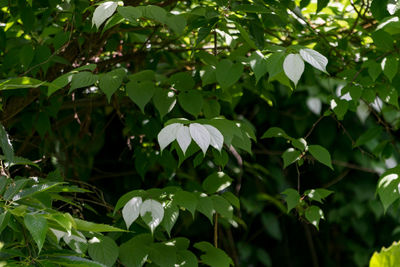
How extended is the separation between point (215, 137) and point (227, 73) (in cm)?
33

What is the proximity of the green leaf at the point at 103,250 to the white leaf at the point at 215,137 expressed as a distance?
1.27ft

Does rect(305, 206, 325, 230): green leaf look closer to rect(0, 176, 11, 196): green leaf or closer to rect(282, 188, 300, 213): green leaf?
rect(282, 188, 300, 213): green leaf

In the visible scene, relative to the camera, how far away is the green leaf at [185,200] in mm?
1395

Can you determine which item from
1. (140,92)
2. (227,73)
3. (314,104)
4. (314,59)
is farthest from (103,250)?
(314,104)

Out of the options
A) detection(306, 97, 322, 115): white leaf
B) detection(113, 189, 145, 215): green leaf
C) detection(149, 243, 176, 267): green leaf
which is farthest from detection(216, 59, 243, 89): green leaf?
detection(306, 97, 322, 115): white leaf

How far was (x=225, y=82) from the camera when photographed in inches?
58.9

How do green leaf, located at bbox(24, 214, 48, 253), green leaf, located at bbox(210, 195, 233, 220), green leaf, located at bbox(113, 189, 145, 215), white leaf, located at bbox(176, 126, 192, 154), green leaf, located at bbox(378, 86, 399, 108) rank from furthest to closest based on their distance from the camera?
green leaf, located at bbox(378, 86, 399, 108) < green leaf, located at bbox(210, 195, 233, 220) < green leaf, located at bbox(113, 189, 145, 215) < white leaf, located at bbox(176, 126, 192, 154) < green leaf, located at bbox(24, 214, 48, 253)

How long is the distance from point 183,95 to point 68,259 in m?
0.71

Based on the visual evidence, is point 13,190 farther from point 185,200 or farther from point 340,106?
point 340,106

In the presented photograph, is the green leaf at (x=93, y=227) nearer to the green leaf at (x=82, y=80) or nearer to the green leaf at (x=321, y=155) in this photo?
the green leaf at (x=82, y=80)

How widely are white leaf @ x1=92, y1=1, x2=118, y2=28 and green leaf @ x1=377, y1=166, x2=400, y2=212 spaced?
80 cm

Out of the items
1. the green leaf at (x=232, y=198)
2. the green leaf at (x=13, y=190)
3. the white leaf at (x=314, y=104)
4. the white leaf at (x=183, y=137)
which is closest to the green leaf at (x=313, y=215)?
the green leaf at (x=232, y=198)

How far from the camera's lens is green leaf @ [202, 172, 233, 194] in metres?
1.62

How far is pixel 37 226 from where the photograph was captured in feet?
3.19
